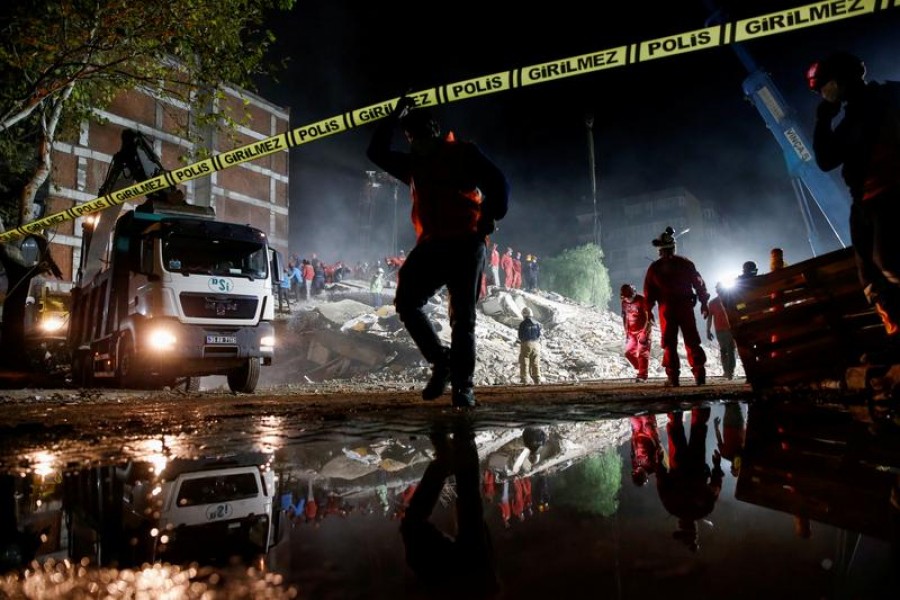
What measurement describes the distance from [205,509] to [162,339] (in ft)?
27.2

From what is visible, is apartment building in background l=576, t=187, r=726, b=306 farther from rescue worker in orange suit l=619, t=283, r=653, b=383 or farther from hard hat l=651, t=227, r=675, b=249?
hard hat l=651, t=227, r=675, b=249

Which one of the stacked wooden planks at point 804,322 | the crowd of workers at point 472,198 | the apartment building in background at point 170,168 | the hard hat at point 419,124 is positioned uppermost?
the apartment building in background at point 170,168

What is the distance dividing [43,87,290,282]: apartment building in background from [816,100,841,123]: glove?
17.8m

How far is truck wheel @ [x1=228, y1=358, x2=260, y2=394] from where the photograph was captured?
9.41 meters

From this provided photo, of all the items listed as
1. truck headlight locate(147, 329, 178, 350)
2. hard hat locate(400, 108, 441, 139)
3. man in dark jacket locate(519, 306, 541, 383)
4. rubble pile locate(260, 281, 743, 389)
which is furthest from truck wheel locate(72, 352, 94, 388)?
hard hat locate(400, 108, 441, 139)

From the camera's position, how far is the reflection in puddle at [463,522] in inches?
27.5

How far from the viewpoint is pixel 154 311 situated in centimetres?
835

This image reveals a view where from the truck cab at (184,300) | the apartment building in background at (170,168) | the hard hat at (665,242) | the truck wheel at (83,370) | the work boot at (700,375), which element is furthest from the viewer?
the apartment building in background at (170,168)

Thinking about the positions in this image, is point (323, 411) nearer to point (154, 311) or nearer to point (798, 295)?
point (798, 295)

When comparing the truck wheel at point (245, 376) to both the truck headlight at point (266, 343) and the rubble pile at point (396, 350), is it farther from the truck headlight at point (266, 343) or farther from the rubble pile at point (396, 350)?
the rubble pile at point (396, 350)

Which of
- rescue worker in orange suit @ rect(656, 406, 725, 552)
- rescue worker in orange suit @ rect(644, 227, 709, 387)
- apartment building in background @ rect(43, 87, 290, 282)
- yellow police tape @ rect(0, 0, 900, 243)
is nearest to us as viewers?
rescue worker in orange suit @ rect(656, 406, 725, 552)

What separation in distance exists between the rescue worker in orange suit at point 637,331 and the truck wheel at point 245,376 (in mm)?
6962

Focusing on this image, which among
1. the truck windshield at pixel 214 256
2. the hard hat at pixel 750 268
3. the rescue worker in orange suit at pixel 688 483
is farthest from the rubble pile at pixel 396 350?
the rescue worker in orange suit at pixel 688 483

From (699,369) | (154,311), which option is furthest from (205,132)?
(699,369)
